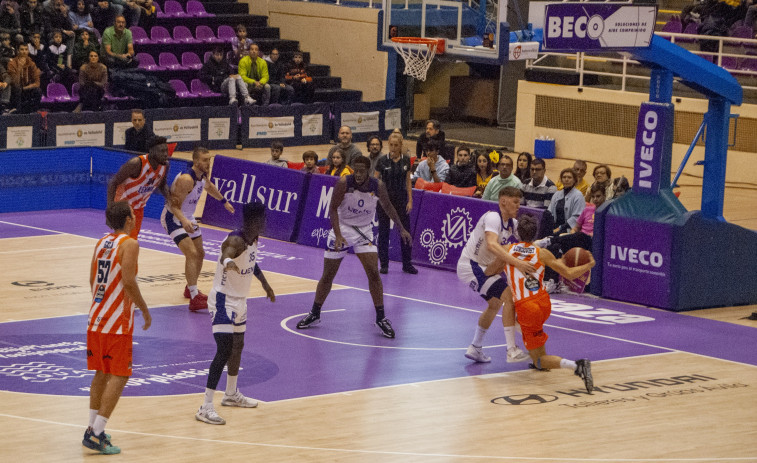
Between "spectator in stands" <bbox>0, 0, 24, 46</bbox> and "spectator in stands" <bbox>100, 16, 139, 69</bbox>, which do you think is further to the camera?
"spectator in stands" <bbox>100, 16, 139, 69</bbox>

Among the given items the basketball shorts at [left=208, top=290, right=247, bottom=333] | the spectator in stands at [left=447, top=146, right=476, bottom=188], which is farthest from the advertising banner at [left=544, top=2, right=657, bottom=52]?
the basketball shorts at [left=208, top=290, right=247, bottom=333]

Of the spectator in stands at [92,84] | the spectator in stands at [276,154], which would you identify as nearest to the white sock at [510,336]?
the spectator in stands at [276,154]

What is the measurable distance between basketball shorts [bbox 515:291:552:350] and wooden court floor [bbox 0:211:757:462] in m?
0.40

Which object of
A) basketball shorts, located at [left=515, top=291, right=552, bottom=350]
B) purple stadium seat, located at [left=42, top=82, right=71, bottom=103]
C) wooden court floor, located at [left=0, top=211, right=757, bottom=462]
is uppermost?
purple stadium seat, located at [left=42, top=82, right=71, bottom=103]

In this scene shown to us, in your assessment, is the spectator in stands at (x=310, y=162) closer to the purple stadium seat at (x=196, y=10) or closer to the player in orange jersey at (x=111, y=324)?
the player in orange jersey at (x=111, y=324)

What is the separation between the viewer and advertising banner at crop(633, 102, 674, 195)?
15703mm

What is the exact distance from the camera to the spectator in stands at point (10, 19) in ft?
90.6

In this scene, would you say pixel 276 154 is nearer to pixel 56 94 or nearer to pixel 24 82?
pixel 24 82

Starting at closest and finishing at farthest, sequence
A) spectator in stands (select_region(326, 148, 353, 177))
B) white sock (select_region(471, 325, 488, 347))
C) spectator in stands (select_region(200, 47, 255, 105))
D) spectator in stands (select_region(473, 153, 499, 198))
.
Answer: white sock (select_region(471, 325, 488, 347)) → spectator in stands (select_region(473, 153, 499, 198)) → spectator in stands (select_region(326, 148, 353, 177)) → spectator in stands (select_region(200, 47, 255, 105))

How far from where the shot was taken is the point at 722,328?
48.9ft

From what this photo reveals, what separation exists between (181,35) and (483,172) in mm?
14861

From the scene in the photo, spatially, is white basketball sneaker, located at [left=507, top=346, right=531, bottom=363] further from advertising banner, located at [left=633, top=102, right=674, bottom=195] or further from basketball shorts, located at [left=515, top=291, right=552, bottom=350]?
advertising banner, located at [left=633, top=102, right=674, bottom=195]

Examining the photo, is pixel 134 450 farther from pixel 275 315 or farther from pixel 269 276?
pixel 269 276

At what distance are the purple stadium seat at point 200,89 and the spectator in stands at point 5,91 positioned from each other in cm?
551
